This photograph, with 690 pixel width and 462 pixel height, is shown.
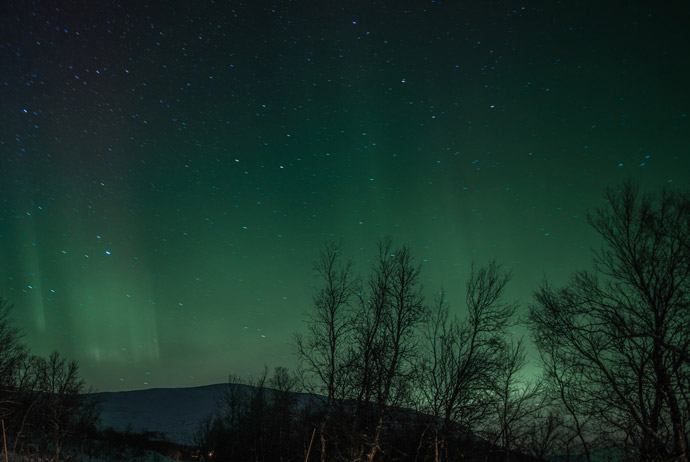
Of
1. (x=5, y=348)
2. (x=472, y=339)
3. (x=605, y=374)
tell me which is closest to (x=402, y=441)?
(x=472, y=339)

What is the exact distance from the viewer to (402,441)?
2259 centimetres

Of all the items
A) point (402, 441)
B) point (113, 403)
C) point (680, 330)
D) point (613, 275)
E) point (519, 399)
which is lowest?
point (113, 403)

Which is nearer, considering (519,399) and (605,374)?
(605,374)

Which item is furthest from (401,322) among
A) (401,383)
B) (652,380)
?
(652,380)

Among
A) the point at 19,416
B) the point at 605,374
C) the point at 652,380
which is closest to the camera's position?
the point at 652,380

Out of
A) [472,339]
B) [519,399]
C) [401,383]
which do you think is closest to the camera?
[401,383]

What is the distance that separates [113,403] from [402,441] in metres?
164

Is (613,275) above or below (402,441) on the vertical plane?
above

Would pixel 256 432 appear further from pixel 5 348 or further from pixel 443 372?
pixel 443 372

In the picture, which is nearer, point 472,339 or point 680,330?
point 680,330

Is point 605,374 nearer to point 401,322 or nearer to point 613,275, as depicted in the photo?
point 613,275

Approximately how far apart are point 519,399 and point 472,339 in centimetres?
548

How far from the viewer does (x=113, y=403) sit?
490 feet

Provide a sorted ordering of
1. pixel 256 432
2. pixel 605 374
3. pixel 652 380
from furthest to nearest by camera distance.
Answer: pixel 256 432 → pixel 605 374 → pixel 652 380
